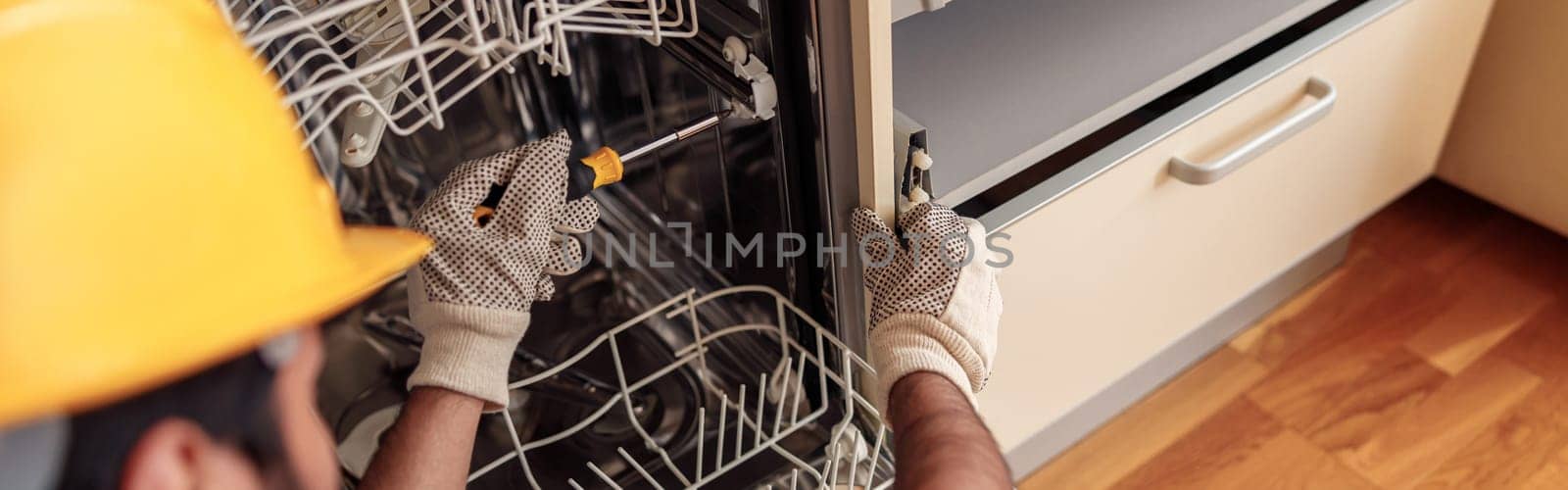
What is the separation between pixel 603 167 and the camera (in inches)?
28.7

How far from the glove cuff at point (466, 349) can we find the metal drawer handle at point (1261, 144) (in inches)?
21.7

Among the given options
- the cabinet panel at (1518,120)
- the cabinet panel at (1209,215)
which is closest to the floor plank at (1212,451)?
the cabinet panel at (1209,215)

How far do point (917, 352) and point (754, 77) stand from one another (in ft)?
0.68

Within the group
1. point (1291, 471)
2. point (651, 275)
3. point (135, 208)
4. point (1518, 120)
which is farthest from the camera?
point (1518, 120)

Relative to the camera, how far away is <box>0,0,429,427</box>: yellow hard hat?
280 mm

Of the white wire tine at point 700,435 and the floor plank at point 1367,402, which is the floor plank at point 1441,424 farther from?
the white wire tine at point 700,435

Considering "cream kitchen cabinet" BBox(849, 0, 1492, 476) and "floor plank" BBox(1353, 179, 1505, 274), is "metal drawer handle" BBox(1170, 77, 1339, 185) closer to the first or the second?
"cream kitchen cabinet" BBox(849, 0, 1492, 476)

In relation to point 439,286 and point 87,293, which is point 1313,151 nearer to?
point 439,286

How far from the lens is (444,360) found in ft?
2.32

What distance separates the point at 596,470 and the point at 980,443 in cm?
34

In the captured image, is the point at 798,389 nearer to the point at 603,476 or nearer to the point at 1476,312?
the point at 603,476

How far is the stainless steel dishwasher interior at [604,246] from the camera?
2.93 ft

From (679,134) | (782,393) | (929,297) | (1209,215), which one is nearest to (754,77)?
(679,134)

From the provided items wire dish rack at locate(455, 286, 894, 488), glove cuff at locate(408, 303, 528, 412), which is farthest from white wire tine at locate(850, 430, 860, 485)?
glove cuff at locate(408, 303, 528, 412)
